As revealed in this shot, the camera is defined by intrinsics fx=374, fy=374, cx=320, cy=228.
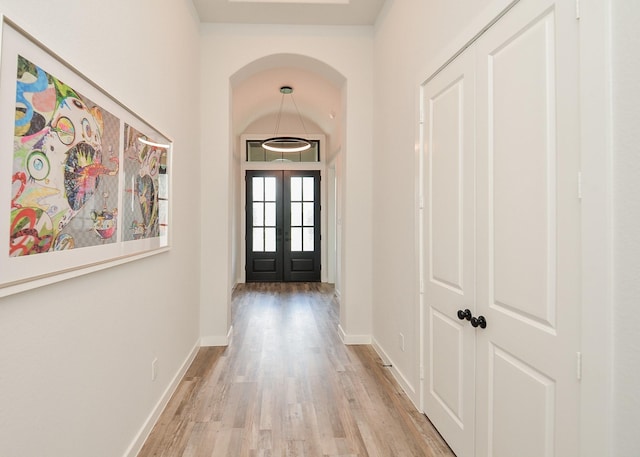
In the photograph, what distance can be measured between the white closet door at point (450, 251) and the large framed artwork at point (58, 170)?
1729mm

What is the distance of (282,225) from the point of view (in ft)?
25.8

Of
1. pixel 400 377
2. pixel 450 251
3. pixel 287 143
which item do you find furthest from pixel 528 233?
pixel 287 143

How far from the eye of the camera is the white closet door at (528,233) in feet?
4.11

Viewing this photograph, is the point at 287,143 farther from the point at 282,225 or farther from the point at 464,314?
the point at 464,314

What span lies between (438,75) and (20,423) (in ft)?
8.27

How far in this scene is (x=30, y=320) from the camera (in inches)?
46.2

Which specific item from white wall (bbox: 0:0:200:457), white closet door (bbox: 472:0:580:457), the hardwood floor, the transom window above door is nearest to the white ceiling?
white wall (bbox: 0:0:200:457)

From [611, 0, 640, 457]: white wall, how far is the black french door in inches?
270

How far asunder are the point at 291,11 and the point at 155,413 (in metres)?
3.59

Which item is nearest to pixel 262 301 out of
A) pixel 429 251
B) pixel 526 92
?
pixel 429 251

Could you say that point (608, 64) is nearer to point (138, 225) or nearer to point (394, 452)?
point (394, 452)

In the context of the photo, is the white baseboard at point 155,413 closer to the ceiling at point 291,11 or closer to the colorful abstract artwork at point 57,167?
the colorful abstract artwork at point 57,167

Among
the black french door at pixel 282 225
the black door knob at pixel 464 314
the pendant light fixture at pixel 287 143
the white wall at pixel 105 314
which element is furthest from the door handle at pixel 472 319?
the black french door at pixel 282 225

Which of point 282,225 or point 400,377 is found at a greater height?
point 282,225
